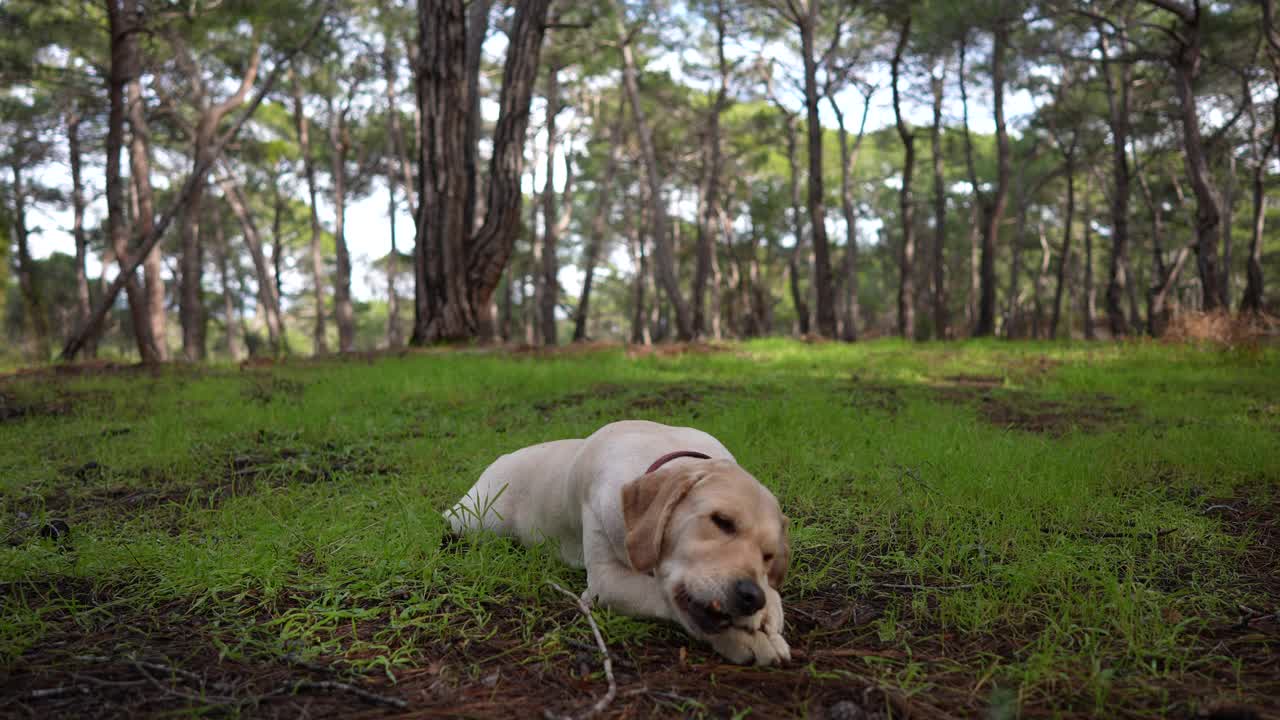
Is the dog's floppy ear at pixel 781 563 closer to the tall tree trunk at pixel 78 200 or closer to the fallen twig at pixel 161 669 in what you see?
the fallen twig at pixel 161 669

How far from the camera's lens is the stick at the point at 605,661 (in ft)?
5.85

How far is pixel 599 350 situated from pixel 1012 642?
31.1 ft

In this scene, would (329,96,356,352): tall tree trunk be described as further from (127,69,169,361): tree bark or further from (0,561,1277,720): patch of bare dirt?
(0,561,1277,720): patch of bare dirt

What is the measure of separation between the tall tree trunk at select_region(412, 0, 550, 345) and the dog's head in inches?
399

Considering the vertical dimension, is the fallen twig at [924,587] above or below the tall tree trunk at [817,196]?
below

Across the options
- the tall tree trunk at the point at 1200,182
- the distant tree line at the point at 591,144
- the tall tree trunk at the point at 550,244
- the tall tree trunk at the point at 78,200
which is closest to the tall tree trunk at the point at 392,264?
the distant tree line at the point at 591,144

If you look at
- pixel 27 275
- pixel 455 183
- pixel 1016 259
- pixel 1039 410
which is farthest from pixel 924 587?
pixel 1016 259

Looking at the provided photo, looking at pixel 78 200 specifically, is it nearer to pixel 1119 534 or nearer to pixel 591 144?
pixel 591 144

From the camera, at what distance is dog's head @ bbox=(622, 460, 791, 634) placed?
6.48ft

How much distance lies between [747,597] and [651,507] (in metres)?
0.40

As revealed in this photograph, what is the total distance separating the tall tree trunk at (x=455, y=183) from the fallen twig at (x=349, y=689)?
33.5ft

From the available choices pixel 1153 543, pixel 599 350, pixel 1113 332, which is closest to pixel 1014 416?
pixel 1153 543

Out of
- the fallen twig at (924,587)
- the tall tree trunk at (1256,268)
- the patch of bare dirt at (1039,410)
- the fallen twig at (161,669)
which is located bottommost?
the fallen twig at (924,587)

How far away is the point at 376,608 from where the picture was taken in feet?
7.95
